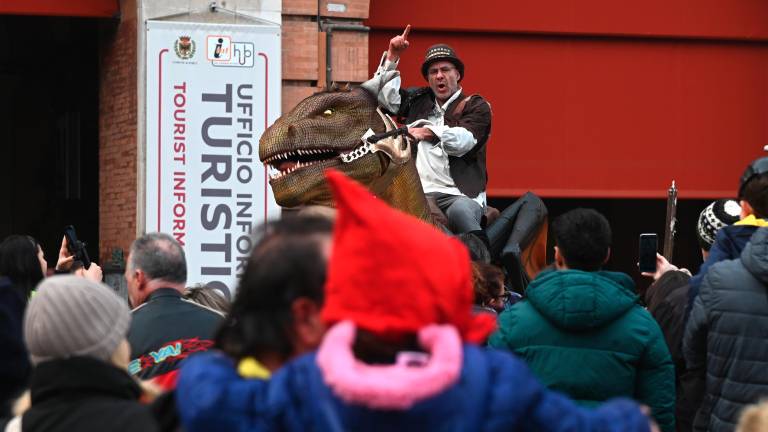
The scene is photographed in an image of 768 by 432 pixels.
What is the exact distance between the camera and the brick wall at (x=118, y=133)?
12782 mm

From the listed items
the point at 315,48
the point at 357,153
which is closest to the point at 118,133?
the point at 315,48

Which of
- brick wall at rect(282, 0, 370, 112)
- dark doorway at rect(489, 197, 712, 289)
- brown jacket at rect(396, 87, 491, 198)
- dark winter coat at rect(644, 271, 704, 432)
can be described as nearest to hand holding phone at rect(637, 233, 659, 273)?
dark winter coat at rect(644, 271, 704, 432)

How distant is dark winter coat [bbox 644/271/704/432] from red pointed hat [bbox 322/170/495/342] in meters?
4.19

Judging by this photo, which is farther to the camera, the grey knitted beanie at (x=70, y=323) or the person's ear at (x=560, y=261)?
the person's ear at (x=560, y=261)

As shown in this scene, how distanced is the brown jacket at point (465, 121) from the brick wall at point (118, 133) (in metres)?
5.19

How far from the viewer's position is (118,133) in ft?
43.0

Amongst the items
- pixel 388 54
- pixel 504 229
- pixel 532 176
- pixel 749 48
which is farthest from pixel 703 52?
pixel 388 54

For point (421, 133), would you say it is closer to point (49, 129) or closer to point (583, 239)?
point (583, 239)

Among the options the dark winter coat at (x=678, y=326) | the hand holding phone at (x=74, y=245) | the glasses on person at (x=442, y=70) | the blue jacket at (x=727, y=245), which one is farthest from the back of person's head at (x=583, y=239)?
the hand holding phone at (x=74, y=245)

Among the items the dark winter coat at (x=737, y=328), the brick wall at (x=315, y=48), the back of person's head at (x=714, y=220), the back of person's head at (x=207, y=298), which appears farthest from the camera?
the brick wall at (x=315, y=48)

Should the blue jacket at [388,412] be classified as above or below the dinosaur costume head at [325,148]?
below

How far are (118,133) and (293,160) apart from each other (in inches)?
273

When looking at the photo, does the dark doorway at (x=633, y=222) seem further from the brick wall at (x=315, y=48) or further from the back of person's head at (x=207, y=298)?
the back of person's head at (x=207, y=298)

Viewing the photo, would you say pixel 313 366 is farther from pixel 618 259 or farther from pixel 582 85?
pixel 618 259
